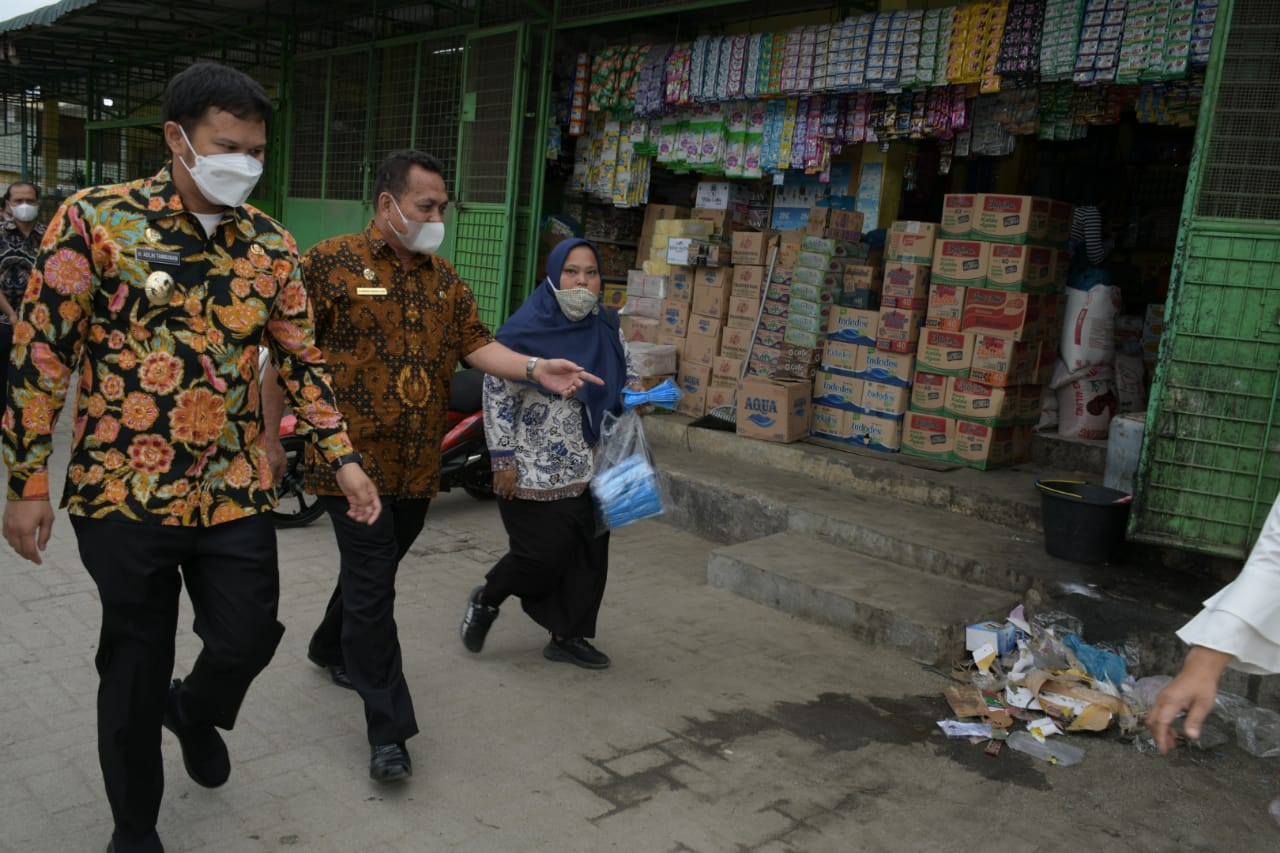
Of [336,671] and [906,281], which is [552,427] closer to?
[336,671]

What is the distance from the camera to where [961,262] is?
6281 millimetres

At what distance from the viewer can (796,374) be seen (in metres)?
6.98

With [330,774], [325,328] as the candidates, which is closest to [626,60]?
[325,328]

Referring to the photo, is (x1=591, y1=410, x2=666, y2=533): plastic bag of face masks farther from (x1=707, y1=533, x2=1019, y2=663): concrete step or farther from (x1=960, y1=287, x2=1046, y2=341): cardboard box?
(x1=960, y1=287, x2=1046, y2=341): cardboard box

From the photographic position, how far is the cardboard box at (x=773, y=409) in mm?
6602

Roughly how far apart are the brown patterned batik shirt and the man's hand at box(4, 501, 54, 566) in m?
0.98

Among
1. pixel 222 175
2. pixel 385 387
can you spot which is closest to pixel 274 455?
pixel 385 387

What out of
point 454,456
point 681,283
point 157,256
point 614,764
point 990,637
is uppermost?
point 157,256

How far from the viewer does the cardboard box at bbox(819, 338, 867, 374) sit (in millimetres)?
6711

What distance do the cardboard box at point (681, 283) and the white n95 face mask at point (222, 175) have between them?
5.50m

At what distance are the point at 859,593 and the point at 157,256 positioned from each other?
334cm

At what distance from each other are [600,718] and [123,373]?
6.67ft

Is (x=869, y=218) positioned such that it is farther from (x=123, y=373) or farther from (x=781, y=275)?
(x=123, y=373)

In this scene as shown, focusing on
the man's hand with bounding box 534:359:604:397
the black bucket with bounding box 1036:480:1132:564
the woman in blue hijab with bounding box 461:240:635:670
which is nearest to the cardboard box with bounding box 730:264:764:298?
the black bucket with bounding box 1036:480:1132:564
